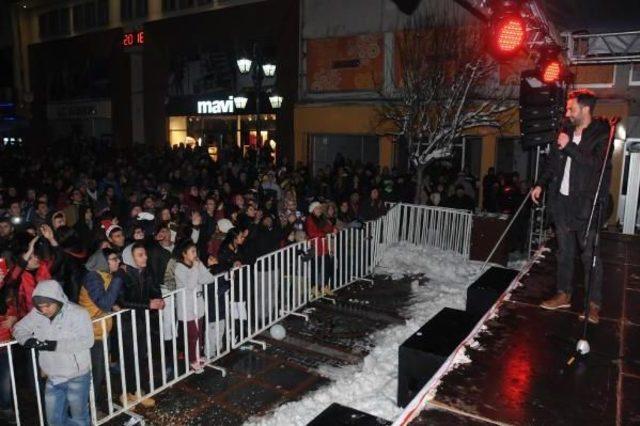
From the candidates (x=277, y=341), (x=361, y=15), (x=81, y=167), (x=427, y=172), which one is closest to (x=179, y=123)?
(x=81, y=167)

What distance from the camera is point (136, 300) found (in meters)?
5.81

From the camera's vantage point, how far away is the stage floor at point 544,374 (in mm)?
3582

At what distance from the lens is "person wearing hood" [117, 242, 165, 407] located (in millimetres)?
5738

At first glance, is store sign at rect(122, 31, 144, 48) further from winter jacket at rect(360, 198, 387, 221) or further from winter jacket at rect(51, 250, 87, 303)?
winter jacket at rect(51, 250, 87, 303)

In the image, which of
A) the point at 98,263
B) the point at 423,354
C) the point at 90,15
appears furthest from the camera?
the point at 90,15

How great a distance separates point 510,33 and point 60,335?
6.48 meters

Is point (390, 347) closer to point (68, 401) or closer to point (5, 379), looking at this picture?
point (68, 401)

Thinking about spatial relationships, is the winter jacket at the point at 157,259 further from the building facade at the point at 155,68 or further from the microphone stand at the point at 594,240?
the building facade at the point at 155,68

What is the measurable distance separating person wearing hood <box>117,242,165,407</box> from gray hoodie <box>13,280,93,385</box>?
0.96 metres

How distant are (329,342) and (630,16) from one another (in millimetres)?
6750

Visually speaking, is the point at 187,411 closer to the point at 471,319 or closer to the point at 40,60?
the point at 471,319

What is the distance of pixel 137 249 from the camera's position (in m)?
5.95

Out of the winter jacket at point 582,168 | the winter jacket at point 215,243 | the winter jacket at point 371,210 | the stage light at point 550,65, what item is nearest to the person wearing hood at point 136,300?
the winter jacket at point 215,243

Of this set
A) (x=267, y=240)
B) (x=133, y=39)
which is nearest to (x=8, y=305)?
(x=267, y=240)
